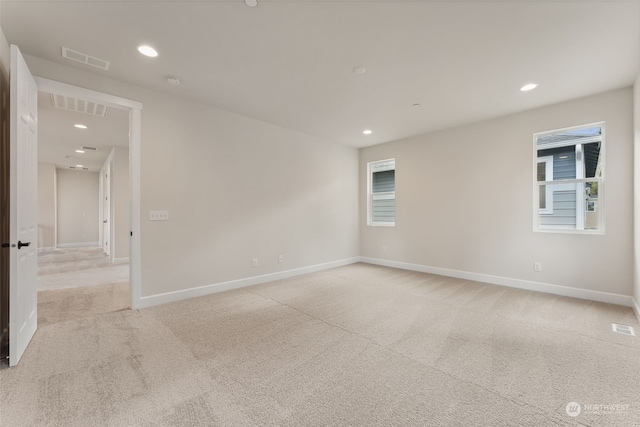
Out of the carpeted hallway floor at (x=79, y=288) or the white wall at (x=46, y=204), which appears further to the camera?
the white wall at (x=46, y=204)

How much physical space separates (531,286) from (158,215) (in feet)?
18.0

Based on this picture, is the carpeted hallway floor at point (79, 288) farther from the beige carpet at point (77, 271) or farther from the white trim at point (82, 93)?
the white trim at point (82, 93)

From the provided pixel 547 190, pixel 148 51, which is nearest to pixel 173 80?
pixel 148 51

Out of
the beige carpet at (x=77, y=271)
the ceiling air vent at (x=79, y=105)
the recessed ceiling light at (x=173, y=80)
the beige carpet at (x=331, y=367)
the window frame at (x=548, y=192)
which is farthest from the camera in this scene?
the beige carpet at (x=77, y=271)

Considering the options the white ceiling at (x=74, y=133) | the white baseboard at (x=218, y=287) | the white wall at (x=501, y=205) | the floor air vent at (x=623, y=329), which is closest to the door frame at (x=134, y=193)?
the white baseboard at (x=218, y=287)

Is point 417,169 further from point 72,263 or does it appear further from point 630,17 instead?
point 72,263

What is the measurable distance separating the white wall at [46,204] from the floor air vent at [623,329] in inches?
512

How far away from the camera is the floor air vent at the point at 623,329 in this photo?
261 centimetres

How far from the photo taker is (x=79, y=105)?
366cm

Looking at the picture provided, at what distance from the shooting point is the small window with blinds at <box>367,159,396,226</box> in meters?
5.91

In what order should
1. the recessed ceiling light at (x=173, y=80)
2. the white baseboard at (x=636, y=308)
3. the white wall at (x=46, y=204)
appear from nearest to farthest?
the white baseboard at (x=636, y=308), the recessed ceiling light at (x=173, y=80), the white wall at (x=46, y=204)

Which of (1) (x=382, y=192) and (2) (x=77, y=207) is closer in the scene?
(1) (x=382, y=192)

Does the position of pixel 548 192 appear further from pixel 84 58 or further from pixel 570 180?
pixel 84 58

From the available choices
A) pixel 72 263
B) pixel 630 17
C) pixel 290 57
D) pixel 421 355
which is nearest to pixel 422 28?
pixel 290 57
